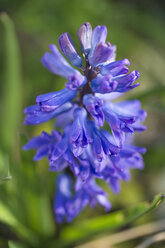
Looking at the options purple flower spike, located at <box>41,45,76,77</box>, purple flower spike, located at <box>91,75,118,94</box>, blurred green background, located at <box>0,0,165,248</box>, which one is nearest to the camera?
purple flower spike, located at <box>91,75,118,94</box>

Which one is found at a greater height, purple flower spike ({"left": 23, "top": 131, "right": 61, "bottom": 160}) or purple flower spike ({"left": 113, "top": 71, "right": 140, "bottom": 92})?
purple flower spike ({"left": 113, "top": 71, "right": 140, "bottom": 92})

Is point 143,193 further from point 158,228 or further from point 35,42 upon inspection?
point 35,42

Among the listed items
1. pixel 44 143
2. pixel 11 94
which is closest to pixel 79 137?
pixel 44 143

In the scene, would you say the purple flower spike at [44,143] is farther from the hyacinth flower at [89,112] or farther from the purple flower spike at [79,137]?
the purple flower spike at [79,137]

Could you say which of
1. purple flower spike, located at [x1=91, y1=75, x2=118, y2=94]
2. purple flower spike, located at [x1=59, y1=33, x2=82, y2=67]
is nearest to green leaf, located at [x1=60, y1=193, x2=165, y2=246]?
purple flower spike, located at [x1=91, y1=75, x2=118, y2=94]

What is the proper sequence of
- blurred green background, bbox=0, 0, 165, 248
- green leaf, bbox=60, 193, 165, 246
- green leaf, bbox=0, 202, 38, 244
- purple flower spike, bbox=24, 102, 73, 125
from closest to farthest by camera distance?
purple flower spike, bbox=24, 102, 73, 125, green leaf, bbox=60, 193, 165, 246, green leaf, bbox=0, 202, 38, 244, blurred green background, bbox=0, 0, 165, 248

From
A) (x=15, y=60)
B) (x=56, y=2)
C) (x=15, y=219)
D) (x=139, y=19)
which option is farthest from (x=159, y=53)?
(x=15, y=219)

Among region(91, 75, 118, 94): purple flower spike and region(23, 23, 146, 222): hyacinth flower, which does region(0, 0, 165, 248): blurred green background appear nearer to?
region(23, 23, 146, 222): hyacinth flower
